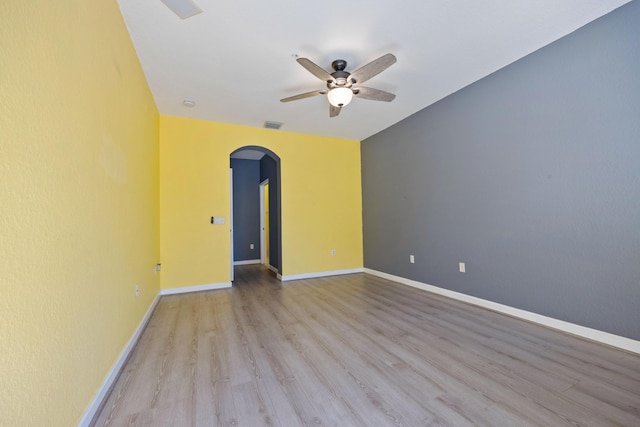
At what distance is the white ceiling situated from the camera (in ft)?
6.80

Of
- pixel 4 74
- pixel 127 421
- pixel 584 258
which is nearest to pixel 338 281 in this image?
pixel 584 258

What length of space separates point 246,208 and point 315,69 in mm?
5090

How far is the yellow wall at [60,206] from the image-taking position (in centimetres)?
85

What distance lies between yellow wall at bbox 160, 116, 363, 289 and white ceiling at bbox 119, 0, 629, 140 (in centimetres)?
89

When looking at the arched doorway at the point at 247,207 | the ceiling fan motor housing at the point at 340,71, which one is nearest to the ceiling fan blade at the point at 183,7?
the ceiling fan motor housing at the point at 340,71

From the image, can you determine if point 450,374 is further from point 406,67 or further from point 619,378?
point 406,67

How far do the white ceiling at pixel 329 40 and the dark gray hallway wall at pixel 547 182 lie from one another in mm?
321

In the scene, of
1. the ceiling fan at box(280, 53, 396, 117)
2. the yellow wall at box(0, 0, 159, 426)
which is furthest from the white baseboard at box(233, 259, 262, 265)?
the ceiling fan at box(280, 53, 396, 117)

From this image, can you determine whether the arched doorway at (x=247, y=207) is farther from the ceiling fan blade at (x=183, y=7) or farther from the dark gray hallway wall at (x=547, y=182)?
the ceiling fan blade at (x=183, y=7)

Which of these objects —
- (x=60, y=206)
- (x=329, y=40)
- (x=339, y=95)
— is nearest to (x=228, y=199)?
(x=339, y=95)

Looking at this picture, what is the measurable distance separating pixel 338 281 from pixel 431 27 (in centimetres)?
365

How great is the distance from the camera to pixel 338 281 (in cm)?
459

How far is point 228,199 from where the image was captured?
4.37 m

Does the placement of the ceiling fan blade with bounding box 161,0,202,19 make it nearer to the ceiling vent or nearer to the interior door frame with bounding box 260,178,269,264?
the ceiling vent
